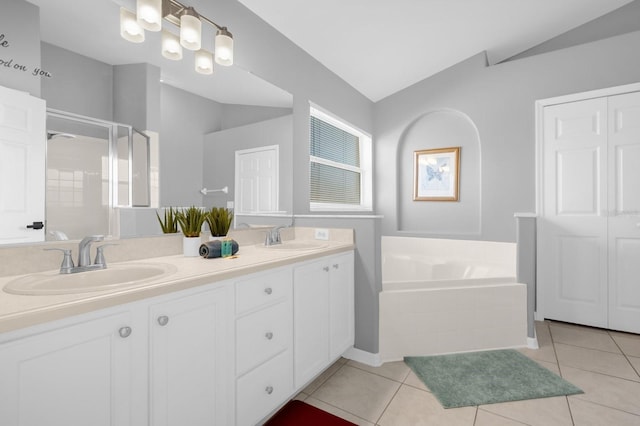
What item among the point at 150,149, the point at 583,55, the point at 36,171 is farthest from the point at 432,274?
the point at 36,171

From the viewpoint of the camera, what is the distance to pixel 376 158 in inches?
162

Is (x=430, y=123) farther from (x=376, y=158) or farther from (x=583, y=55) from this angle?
(x=583, y=55)

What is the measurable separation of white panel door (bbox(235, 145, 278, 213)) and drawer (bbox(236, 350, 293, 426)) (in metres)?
1.00

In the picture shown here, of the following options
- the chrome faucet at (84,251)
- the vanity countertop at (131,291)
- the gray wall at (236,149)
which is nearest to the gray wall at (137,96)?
the gray wall at (236,149)

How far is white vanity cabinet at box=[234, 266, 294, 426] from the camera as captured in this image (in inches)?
51.3

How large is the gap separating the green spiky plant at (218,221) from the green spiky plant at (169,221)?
0.68 feet

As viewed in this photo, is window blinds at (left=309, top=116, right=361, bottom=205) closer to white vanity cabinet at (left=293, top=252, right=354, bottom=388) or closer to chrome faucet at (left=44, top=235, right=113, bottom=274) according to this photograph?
white vanity cabinet at (left=293, top=252, right=354, bottom=388)

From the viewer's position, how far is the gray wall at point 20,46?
1.09 metres

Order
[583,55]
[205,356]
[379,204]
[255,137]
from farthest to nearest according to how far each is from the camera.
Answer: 1. [379,204]
2. [583,55]
3. [255,137]
4. [205,356]

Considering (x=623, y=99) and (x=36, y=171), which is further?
(x=623, y=99)

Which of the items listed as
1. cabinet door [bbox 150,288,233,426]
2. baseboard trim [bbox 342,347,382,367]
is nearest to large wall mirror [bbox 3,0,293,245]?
cabinet door [bbox 150,288,233,426]

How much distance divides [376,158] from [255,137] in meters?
2.24

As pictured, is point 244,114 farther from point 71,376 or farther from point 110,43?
point 71,376

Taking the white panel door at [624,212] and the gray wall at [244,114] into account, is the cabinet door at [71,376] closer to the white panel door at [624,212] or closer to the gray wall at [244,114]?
the gray wall at [244,114]
